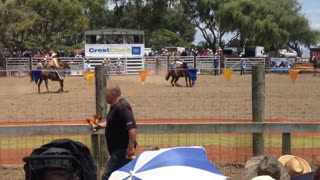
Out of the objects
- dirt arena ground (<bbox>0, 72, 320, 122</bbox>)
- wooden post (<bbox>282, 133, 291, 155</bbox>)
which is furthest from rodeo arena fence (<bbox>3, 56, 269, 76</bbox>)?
wooden post (<bbox>282, 133, 291, 155</bbox>)

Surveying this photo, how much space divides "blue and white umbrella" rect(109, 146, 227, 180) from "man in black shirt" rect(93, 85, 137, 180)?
3544 mm

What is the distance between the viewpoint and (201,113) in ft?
54.3

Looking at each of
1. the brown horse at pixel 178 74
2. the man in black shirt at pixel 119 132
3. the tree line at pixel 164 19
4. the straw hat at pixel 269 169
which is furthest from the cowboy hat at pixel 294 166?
the tree line at pixel 164 19

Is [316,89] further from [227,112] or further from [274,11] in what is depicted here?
[274,11]

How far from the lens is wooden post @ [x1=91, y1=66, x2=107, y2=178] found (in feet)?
25.8

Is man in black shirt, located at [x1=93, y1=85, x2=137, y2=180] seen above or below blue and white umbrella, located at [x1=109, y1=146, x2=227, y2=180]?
below

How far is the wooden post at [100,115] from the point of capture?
25.8ft

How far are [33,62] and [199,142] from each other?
108 ft

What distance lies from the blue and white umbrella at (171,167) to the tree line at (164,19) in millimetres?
50278

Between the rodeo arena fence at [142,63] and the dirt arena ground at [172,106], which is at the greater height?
the rodeo arena fence at [142,63]

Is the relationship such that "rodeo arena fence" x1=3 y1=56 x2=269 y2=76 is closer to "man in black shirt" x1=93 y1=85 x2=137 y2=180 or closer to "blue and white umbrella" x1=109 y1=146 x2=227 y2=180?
"man in black shirt" x1=93 y1=85 x2=137 y2=180

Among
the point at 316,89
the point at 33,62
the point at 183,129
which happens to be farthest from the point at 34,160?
the point at 33,62

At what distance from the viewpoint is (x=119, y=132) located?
270 inches

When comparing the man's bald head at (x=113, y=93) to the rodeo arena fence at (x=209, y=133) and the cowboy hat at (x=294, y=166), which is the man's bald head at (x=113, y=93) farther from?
the cowboy hat at (x=294, y=166)
